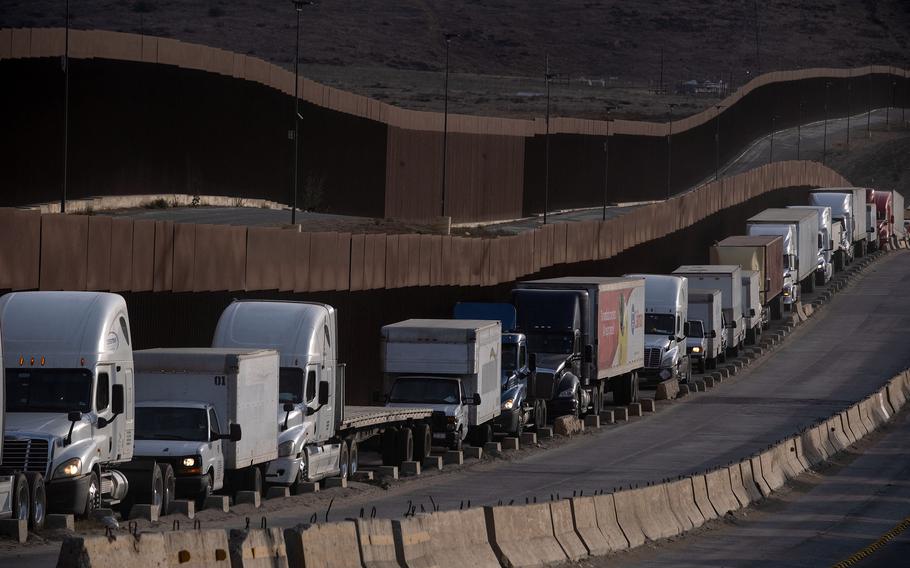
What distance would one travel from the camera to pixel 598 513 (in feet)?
79.6

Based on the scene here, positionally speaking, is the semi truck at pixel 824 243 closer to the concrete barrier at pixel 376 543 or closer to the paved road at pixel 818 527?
the paved road at pixel 818 527

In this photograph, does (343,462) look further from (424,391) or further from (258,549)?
Answer: (258,549)

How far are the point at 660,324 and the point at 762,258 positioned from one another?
53.9ft

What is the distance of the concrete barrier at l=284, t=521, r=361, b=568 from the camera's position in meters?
16.8

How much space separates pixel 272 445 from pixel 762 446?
16.7 metres

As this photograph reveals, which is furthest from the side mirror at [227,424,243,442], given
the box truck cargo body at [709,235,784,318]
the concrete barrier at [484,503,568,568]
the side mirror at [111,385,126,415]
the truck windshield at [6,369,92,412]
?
the box truck cargo body at [709,235,784,318]

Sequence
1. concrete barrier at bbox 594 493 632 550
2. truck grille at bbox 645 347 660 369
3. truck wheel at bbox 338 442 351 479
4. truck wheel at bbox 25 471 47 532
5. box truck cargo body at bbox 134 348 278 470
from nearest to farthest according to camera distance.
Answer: truck wheel at bbox 25 471 47 532 < concrete barrier at bbox 594 493 632 550 < box truck cargo body at bbox 134 348 278 470 < truck wheel at bbox 338 442 351 479 < truck grille at bbox 645 347 660 369

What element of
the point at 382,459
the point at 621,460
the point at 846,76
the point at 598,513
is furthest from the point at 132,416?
the point at 846,76

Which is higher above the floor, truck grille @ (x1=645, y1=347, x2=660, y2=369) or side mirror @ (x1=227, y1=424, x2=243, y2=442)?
side mirror @ (x1=227, y1=424, x2=243, y2=442)

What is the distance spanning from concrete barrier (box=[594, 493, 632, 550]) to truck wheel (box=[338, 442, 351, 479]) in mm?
8770

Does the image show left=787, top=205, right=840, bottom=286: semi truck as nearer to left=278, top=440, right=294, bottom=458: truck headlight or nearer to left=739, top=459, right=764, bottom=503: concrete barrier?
left=739, top=459, right=764, bottom=503: concrete barrier

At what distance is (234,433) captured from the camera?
1062 inches

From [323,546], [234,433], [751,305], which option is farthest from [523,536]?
[751,305]

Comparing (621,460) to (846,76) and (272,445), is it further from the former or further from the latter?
(846,76)
